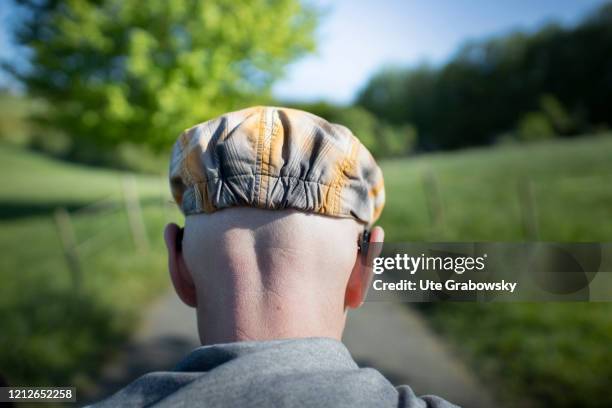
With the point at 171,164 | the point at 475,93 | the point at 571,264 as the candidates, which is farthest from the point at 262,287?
the point at 475,93

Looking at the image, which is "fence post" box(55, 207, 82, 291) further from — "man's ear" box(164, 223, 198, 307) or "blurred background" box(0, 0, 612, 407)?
"man's ear" box(164, 223, 198, 307)

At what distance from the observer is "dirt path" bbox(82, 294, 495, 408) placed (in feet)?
10.2

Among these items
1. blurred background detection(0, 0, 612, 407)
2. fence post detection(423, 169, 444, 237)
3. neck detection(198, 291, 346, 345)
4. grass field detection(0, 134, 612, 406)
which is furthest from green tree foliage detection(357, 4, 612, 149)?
neck detection(198, 291, 346, 345)

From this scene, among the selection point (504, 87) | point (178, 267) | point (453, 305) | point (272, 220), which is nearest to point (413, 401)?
point (272, 220)

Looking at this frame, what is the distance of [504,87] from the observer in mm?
18359

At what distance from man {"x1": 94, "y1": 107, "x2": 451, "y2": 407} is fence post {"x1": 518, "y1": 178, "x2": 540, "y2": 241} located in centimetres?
519

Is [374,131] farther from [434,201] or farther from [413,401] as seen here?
[413,401]

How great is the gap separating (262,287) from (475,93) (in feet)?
63.2

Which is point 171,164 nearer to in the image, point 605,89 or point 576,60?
point 605,89

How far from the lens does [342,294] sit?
85 cm

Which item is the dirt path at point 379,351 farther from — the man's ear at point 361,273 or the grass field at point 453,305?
the man's ear at point 361,273

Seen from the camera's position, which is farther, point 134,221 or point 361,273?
point 134,221

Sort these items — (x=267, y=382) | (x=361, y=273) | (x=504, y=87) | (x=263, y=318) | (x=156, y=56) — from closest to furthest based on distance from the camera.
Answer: (x=267, y=382)
(x=263, y=318)
(x=361, y=273)
(x=156, y=56)
(x=504, y=87)

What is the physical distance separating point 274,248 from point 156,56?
29.8ft
